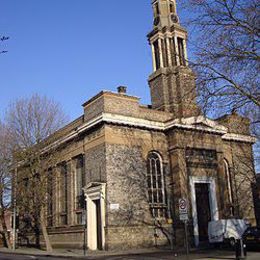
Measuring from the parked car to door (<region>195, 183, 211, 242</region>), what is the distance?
657cm

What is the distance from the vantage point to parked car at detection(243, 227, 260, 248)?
22.4 metres

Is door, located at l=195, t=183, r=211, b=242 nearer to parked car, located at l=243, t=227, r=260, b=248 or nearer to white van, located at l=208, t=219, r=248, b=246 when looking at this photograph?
white van, located at l=208, t=219, r=248, b=246

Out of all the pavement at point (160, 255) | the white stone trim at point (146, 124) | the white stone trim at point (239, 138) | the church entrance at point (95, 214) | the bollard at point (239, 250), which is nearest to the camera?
the bollard at point (239, 250)

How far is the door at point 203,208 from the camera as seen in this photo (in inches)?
1161

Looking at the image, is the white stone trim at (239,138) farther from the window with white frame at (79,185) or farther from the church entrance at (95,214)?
the church entrance at (95,214)

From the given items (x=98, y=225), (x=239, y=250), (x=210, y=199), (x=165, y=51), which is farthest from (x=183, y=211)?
(x=165, y=51)

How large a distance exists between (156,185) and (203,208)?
4.28 metres

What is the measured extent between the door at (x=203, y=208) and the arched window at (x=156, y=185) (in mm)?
2853

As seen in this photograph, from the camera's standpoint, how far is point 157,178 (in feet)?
97.1

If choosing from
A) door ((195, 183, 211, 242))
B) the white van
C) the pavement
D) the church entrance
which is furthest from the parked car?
the church entrance

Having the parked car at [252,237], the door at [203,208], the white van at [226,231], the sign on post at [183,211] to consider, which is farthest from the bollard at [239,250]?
the door at [203,208]

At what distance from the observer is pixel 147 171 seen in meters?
29.1

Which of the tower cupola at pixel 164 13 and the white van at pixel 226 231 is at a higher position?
the tower cupola at pixel 164 13

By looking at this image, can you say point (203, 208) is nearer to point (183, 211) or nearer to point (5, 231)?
point (183, 211)
